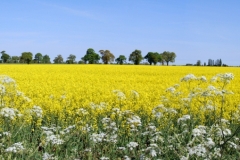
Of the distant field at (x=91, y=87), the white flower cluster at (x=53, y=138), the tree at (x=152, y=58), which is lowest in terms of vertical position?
the distant field at (x=91, y=87)

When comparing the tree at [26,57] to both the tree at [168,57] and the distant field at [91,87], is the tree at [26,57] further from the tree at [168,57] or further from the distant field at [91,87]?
the distant field at [91,87]

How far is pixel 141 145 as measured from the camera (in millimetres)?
6281

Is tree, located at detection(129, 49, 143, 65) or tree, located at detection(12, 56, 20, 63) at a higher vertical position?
tree, located at detection(129, 49, 143, 65)

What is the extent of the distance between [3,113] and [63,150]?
1611 millimetres

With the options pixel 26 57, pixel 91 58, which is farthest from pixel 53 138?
pixel 26 57

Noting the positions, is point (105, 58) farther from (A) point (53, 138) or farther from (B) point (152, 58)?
(A) point (53, 138)

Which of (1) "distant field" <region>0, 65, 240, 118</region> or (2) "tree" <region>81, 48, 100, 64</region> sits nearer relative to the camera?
(1) "distant field" <region>0, 65, 240, 118</region>

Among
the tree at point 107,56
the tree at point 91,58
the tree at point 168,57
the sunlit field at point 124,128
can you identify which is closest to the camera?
the sunlit field at point 124,128

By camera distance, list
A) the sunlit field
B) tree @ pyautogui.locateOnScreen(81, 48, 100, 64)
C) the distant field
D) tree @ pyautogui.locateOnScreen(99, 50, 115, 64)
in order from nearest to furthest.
Result: the sunlit field < the distant field < tree @ pyautogui.locateOnScreen(81, 48, 100, 64) < tree @ pyautogui.locateOnScreen(99, 50, 115, 64)

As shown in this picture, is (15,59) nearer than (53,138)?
No

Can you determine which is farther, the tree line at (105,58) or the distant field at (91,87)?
the tree line at (105,58)

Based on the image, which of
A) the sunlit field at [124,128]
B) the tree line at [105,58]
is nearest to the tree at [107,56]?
the tree line at [105,58]

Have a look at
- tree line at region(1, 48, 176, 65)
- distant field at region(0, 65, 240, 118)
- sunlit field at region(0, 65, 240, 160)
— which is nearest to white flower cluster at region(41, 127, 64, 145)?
sunlit field at region(0, 65, 240, 160)

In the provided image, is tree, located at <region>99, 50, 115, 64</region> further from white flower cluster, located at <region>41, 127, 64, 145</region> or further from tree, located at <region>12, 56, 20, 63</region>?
white flower cluster, located at <region>41, 127, 64, 145</region>
